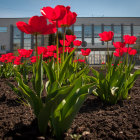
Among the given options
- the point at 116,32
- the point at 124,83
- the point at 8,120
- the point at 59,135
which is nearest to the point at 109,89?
the point at 124,83

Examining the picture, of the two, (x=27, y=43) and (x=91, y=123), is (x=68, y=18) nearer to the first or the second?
(x=91, y=123)

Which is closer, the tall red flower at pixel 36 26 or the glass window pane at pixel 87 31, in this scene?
the tall red flower at pixel 36 26

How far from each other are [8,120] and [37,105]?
1.29 feet

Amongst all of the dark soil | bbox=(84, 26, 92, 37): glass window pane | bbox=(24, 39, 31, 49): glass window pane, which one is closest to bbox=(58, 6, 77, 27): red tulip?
the dark soil

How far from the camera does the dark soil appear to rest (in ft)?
3.07

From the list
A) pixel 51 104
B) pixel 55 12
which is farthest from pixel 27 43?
pixel 51 104

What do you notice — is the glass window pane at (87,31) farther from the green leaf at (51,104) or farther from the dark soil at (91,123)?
the green leaf at (51,104)

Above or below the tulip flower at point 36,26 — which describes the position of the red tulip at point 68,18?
above

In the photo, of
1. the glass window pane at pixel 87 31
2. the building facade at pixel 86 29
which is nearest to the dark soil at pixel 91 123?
the building facade at pixel 86 29

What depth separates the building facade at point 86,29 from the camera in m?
25.1

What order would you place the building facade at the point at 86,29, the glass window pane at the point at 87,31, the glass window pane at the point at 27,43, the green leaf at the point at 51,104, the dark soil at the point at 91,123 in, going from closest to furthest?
the green leaf at the point at 51,104 → the dark soil at the point at 91,123 → the glass window pane at the point at 27,43 → the building facade at the point at 86,29 → the glass window pane at the point at 87,31

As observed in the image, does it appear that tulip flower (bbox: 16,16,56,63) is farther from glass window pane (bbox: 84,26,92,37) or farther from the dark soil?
glass window pane (bbox: 84,26,92,37)

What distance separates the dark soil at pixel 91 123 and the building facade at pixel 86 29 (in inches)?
951

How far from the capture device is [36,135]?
0.89 m
